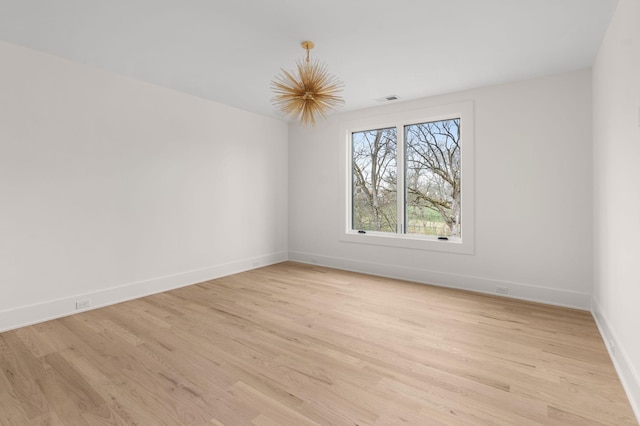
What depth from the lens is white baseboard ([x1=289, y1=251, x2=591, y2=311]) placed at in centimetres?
354

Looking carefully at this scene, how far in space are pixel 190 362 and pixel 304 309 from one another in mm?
1373

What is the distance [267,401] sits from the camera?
188cm

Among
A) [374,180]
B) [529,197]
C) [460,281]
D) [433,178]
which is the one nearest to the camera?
[529,197]

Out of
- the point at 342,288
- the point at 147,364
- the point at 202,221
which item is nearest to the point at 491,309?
the point at 342,288

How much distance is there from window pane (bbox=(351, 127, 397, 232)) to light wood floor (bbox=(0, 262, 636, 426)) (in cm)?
175

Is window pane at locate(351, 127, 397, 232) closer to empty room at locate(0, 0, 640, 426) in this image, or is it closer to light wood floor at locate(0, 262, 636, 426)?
empty room at locate(0, 0, 640, 426)

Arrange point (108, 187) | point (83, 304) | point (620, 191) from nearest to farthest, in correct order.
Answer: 1. point (620, 191)
2. point (83, 304)
3. point (108, 187)

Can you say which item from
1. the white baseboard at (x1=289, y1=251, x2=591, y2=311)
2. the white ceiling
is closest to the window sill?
the white baseboard at (x1=289, y1=251, x2=591, y2=311)

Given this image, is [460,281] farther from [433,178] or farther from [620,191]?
[620,191]

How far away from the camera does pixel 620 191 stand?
2273mm

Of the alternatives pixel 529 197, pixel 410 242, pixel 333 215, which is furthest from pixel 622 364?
pixel 333 215

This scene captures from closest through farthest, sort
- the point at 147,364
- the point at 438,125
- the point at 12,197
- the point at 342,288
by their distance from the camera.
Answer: the point at 147,364
the point at 12,197
the point at 342,288
the point at 438,125

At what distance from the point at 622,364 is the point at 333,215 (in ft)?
12.8

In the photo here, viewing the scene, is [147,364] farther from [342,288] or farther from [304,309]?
[342,288]
